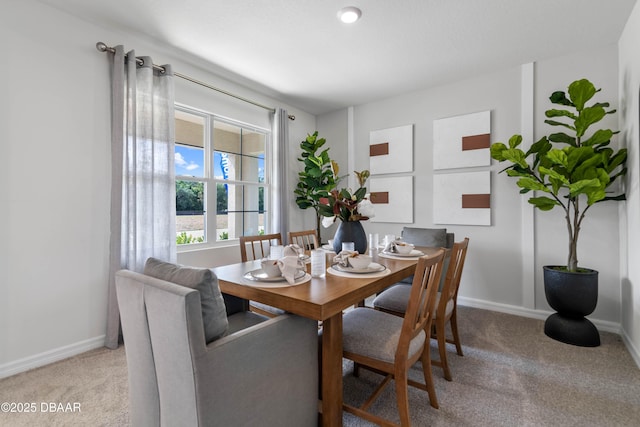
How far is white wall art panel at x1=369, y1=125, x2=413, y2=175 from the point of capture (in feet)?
12.2

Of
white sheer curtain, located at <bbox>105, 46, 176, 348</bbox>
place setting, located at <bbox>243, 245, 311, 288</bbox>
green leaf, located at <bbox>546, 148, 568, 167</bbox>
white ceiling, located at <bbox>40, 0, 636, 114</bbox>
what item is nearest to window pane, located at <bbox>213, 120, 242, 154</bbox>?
white ceiling, located at <bbox>40, 0, 636, 114</bbox>

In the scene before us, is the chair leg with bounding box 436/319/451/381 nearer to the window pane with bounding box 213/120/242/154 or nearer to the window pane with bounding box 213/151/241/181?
the window pane with bounding box 213/151/241/181

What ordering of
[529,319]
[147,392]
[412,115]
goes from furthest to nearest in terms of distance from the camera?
[412,115]
[529,319]
[147,392]

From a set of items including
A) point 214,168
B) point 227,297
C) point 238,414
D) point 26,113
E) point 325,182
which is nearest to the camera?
point 238,414

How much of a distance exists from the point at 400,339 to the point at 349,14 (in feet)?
7.43

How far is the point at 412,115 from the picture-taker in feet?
12.2

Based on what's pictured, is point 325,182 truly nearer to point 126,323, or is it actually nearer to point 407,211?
point 407,211

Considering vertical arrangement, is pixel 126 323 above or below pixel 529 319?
above

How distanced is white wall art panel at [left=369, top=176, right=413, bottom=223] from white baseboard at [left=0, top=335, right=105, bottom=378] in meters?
3.13

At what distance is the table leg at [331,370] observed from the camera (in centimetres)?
129

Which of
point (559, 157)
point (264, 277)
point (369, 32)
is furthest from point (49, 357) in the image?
point (559, 157)

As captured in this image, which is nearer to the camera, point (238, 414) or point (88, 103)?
point (238, 414)

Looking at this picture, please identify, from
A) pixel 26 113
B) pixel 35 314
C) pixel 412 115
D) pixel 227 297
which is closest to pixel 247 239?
pixel 227 297

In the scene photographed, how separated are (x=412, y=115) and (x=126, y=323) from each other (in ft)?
12.0
